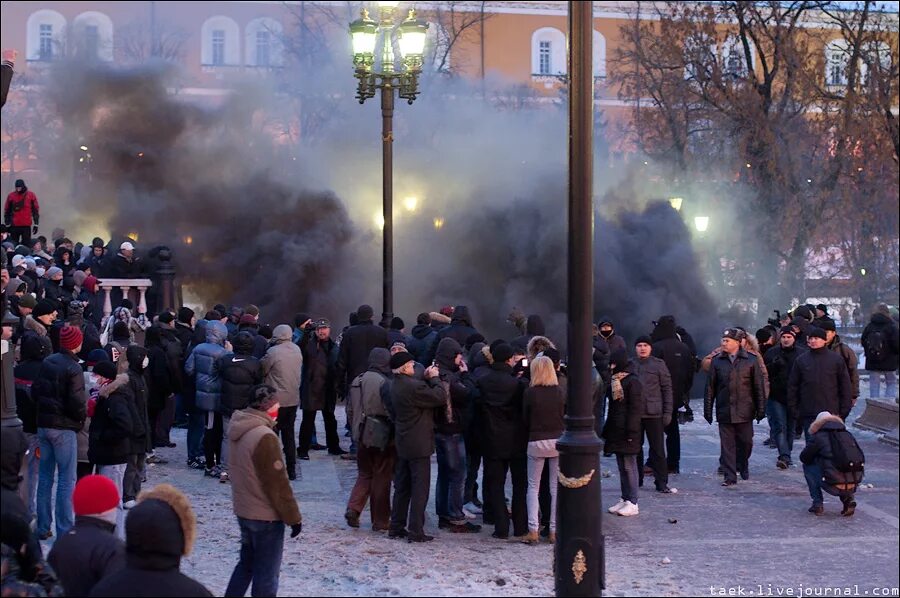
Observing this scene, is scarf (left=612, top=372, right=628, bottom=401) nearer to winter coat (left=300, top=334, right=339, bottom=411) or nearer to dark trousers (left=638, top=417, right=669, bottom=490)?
dark trousers (left=638, top=417, right=669, bottom=490)

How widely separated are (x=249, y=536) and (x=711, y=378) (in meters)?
6.31

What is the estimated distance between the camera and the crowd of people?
17.9 feet

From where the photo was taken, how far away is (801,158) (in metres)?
27.7

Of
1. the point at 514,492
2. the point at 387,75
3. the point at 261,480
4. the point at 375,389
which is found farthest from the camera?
the point at 387,75

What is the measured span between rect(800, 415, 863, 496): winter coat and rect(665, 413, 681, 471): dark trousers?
2.16 meters

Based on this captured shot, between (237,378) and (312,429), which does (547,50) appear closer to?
(312,429)

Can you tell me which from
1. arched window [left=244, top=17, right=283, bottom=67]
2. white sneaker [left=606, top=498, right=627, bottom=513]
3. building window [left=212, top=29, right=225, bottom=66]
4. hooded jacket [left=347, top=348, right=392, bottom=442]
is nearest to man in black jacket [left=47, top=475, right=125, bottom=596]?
hooded jacket [left=347, top=348, right=392, bottom=442]

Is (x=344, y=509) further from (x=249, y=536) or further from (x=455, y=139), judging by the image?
(x=455, y=139)

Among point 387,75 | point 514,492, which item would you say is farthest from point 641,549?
point 387,75

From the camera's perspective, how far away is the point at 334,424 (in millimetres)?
13547

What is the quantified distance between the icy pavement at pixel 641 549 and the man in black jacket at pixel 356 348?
136 cm

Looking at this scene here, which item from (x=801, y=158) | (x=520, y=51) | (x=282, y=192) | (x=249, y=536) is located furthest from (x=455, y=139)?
(x=520, y=51)

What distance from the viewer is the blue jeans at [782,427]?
1303 centimetres

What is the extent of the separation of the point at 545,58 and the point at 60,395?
5119 centimetres
